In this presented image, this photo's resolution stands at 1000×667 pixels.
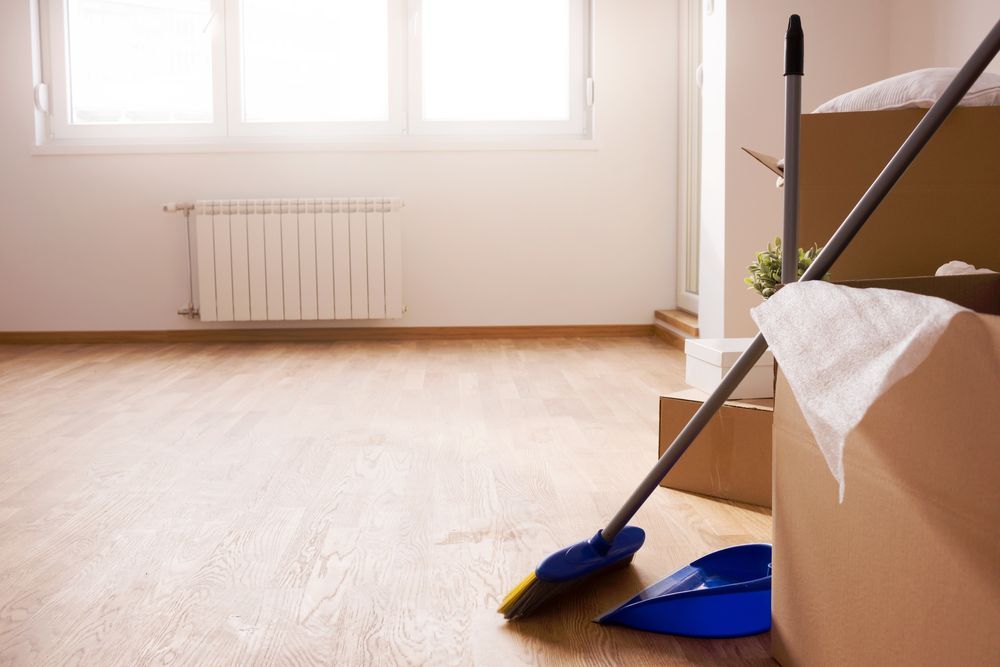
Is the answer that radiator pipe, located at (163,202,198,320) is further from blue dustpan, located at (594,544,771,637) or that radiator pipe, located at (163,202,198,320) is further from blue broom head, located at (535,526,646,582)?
blue dustpan, located at (594,544,771,637)

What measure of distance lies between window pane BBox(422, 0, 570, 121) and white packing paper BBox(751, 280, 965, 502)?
353 centimetres

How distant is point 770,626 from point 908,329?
62 centimetres

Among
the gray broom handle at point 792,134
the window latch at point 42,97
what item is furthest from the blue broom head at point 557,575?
the window latch at point 42,97

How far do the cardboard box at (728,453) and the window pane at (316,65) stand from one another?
2798 mm

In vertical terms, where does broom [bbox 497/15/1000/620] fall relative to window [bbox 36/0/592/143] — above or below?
below

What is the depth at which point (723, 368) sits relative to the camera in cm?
173

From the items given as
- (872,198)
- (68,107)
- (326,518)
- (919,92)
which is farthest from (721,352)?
(68,107)

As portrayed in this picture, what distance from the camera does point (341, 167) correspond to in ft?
13.2

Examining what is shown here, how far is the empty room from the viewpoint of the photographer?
2.64 feet

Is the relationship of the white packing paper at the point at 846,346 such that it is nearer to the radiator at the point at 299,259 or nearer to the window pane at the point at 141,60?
the radiator at the point at 299,259

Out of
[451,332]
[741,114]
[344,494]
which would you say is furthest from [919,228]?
[451,332]

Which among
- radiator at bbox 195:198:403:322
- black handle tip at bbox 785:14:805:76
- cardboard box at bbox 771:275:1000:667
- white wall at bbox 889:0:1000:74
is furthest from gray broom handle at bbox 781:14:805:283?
radiator at bbox 195:198:403:322

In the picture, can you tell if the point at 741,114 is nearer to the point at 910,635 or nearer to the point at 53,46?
the point at 910,635

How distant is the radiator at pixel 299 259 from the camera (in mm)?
3893
